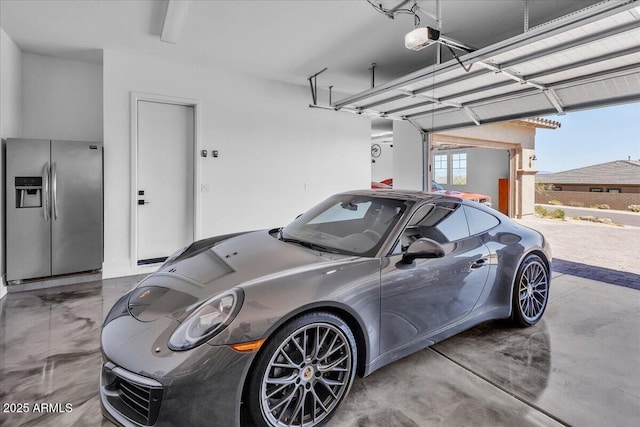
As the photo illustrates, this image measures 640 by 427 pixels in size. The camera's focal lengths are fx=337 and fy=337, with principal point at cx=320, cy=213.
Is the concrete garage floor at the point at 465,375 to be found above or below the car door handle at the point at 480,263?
below

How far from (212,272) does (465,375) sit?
1611mm

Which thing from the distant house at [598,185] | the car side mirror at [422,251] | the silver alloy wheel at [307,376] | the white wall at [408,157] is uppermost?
the white wall at [408,157]

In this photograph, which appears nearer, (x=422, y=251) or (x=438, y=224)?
(x=422, y=251)

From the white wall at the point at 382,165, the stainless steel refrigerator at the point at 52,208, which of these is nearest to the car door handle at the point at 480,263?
the stainless steel refrigerator at the point at 52,208

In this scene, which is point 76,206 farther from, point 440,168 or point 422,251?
point 440,168

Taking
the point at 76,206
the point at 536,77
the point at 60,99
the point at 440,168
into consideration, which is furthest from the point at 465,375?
the point at 440,168

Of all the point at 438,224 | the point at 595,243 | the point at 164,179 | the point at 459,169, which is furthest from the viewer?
the point at 459,169

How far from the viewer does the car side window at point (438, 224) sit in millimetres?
2066

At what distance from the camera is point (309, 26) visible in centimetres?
346

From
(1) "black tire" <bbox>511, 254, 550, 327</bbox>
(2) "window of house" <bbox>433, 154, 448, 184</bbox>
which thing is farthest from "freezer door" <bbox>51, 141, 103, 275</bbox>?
(2) "window of house" <bbox>433, 154, 448, 184</bbox>

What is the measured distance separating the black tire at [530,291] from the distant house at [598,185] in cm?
355

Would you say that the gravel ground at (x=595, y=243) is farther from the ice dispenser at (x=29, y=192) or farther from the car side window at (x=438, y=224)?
the ice dispenser at (x=29, y=192)

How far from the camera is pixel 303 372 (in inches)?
59.6

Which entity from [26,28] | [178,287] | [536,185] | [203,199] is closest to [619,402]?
[178,287]
